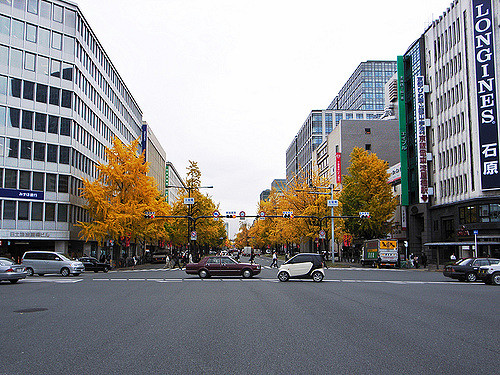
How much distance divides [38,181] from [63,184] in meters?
2.74

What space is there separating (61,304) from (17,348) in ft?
25.0

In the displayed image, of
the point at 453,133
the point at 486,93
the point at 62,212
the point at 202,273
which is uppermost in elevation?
the point at 486,93

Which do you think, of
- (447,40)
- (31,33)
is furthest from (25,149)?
(447,40)

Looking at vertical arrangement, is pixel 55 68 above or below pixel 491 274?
above

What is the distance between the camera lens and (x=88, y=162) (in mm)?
60250

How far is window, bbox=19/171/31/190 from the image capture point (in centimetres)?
4931

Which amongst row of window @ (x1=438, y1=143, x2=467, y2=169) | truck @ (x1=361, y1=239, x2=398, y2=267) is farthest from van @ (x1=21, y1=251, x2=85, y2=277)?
row of window @ (x1=438, y1=143, x2=467, y2=169)

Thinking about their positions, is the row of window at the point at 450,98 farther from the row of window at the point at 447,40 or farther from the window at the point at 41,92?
the window at the point at 41,92

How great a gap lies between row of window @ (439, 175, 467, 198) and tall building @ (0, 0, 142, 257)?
41.4m

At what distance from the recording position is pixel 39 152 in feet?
167

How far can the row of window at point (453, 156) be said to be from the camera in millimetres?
51000

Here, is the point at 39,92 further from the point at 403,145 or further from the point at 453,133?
the point at 453,133

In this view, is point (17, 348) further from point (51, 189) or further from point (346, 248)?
point (346, 248)

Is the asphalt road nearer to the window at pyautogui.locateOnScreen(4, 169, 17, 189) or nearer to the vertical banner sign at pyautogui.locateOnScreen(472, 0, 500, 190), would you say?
the vertical banner sign at pyautogui.locateOnScreen(472, 0, 500, 190)
